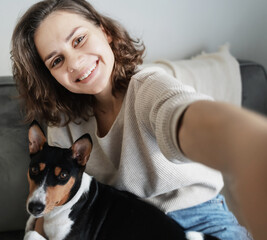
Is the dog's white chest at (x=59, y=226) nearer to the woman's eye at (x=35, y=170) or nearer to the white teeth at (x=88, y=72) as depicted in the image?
the woman's eye at (x=35, y=170)

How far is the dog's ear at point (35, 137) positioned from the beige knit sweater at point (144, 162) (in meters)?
0.20

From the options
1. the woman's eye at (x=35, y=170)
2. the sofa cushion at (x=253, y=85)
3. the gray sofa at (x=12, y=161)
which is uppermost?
the sofa cushion at (x=253, y=85)

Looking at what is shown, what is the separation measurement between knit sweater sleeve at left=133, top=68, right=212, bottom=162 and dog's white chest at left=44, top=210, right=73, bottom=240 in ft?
1.25

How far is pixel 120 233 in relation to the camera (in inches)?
34.2

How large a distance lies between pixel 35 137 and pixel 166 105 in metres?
0.51

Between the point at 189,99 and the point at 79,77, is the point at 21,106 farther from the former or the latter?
the point at 189,99

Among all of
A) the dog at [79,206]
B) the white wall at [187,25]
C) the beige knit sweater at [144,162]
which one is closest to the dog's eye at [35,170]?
Answer: the dog at [79,206]

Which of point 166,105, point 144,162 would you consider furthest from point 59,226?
point 166,105

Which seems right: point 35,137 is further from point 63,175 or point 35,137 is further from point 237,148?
point 237,148

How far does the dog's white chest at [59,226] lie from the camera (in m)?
0.87

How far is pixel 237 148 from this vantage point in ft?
1.15

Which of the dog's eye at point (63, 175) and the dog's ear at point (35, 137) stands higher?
the dog's ear at point (35, 137)

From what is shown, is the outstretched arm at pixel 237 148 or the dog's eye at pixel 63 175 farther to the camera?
the dog's eye at pixel 63 175

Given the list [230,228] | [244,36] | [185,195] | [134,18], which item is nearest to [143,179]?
[185,195]
